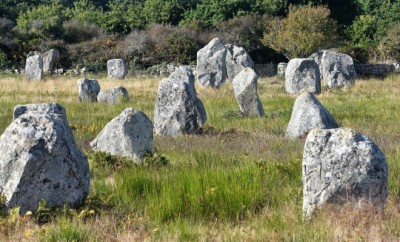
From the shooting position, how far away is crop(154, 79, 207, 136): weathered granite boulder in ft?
52.9

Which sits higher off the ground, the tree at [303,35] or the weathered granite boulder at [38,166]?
the weathered granite boulder at [38,166]

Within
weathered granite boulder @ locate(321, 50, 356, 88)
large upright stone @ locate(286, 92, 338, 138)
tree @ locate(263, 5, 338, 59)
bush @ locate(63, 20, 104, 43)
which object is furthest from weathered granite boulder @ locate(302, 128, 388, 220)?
bush @ locate(63, 20, 104, 43)

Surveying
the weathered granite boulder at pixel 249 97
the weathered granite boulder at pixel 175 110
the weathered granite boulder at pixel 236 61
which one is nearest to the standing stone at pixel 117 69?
the weathered granite boulder at pixel 236 61

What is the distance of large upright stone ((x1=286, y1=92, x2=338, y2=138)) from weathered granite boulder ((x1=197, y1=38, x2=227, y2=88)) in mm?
16704

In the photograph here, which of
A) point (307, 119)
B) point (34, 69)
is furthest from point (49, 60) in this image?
point (307, 119)

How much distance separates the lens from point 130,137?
38.0ft

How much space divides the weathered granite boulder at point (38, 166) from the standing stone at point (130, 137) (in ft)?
13.1

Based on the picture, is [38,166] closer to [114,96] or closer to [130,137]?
[130,137]

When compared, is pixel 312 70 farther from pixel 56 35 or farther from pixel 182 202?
pixel 56 35

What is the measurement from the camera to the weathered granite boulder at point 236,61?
35375 mm

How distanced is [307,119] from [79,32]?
3585 centimetres

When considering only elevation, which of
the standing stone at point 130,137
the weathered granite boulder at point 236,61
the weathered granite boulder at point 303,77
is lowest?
the weathered granite boulder at point 236,61

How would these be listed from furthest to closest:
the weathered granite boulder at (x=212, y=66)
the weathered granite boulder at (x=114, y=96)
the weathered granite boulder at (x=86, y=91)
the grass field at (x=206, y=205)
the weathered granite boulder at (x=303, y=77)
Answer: the weathered granite boulder at (x=212, y=66)
the weathered granite boulder at (x=303, y=77)
the weathered granite boulder at (x=86, y=91)
the weathered granite boulder at (x=114, y=96)
the grass field at (x=206, y=205)

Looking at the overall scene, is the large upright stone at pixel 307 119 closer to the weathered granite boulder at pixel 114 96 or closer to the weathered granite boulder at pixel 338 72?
the weathered granite boulder at pixel 114 96
